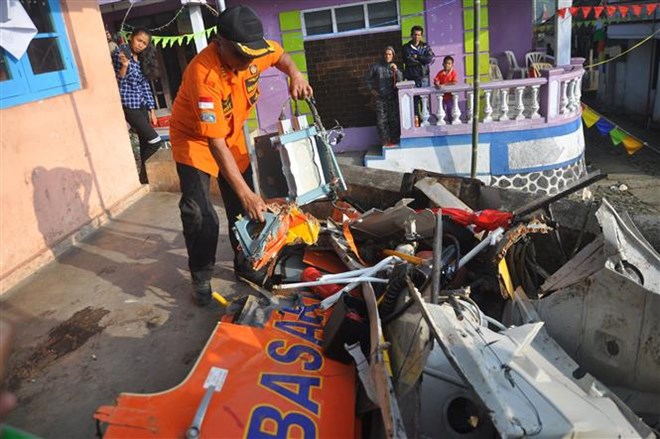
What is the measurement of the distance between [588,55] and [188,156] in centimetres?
2180

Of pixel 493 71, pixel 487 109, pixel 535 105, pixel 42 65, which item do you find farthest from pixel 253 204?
pixel 493 71

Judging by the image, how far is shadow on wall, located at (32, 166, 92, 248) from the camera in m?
4.10

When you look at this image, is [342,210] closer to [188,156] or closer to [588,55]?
[188,156]

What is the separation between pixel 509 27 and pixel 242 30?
8.84 meters

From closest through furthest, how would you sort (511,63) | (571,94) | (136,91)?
(136,91), (571,94), (511,63)

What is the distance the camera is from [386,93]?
922 cm

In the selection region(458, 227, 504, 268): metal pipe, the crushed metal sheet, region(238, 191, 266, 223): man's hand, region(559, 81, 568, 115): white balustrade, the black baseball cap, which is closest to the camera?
the black baseball cap

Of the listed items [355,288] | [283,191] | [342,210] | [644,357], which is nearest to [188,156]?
[283,191]

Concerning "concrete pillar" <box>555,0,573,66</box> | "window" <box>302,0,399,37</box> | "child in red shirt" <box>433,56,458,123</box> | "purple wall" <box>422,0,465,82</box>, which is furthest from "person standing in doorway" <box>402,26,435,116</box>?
"concrete pillar" <box>555,0,573,66</box>

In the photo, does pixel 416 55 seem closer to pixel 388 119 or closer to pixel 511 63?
pixel 388 119

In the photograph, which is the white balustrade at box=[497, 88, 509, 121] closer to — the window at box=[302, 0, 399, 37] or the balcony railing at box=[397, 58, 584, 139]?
the balcony railing at box=[397, 58, 584, 139]

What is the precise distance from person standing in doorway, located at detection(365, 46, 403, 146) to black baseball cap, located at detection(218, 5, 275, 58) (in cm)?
659

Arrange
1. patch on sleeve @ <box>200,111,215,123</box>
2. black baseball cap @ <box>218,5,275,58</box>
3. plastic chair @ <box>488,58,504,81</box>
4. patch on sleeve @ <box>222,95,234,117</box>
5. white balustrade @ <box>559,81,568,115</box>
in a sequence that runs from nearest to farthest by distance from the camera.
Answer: black baseball cap @ <box>218,5,275,58</box>, patch on sleeve @ <box>200,111,215,123</box>, patch on sleeve @ <box>222,95,234,117</box>, white balustrade @ <box>559,81,568,115</box>, plastic chair @ <box>488,58,504,81</box>

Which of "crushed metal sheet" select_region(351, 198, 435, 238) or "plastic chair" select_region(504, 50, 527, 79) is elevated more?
"plastic chair" select_region(504, 50, 527, 79)
